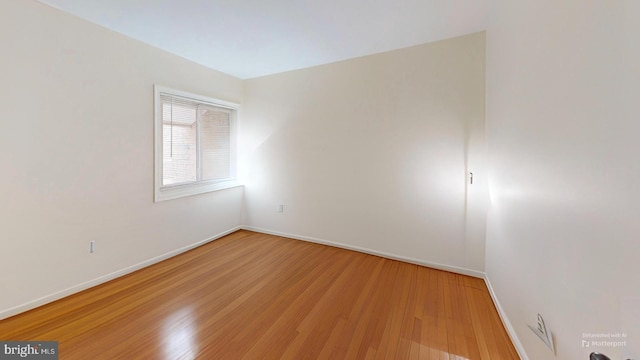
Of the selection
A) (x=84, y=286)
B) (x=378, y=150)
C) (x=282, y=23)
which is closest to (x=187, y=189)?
(x=84, y=286)

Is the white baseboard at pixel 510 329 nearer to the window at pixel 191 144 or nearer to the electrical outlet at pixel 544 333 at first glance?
the electrical outlet at pixel 544 333

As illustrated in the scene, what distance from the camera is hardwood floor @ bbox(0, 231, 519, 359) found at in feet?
5.31

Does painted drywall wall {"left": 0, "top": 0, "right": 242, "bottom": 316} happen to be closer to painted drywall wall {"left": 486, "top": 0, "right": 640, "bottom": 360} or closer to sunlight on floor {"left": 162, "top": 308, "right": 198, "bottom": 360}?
sunlight on floor {"left": 162, "top": 308, "right": 198, "bottom": 360}

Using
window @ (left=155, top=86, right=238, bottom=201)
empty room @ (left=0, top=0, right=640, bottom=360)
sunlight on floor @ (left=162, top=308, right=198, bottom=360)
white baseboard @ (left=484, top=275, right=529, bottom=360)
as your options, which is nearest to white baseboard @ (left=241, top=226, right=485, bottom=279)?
empty room @ (left=0, top=0, right=640, bottom=360)

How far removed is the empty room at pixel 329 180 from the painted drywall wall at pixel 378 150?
26 mm

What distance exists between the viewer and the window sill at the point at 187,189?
2971 millimetres

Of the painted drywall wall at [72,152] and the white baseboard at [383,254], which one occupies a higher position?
the painted drywall wall at [72,152]

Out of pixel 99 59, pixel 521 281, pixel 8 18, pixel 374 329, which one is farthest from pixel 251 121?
pixel 521 281

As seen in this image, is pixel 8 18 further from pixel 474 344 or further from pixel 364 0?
pixel 474 344

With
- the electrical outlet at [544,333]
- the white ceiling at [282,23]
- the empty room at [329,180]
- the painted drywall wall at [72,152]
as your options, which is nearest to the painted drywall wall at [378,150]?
the empty room at [329,180]

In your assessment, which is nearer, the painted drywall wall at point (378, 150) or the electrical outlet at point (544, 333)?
the electrical outlet at point (544, 333)

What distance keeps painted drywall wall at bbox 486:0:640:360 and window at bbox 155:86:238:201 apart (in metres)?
3.49

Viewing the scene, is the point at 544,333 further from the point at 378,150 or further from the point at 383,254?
the point at 378,150

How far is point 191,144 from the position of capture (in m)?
3.41
